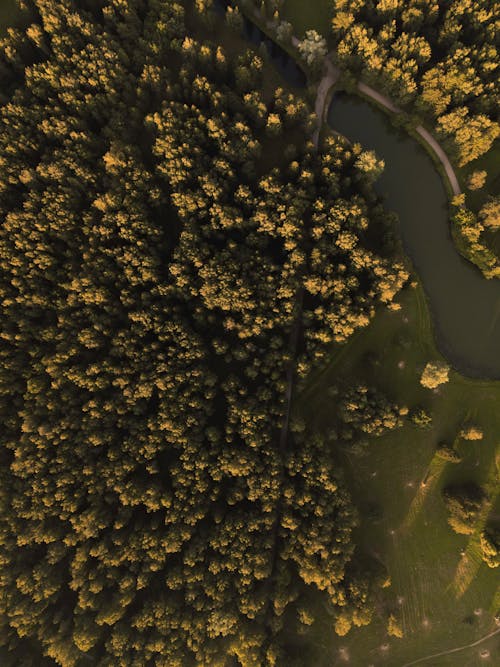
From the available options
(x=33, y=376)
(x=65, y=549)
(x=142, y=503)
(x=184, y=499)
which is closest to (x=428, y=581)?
(x=184, y=499)

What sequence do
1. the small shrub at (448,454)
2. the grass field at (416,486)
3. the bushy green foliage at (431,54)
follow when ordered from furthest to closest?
the grass field at (416,486)
the small shrub at (448,454)
the bushy green foliage at (431,54)

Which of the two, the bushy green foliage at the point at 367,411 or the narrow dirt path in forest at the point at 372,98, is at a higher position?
the narrow dirt path in forest at the point at 372,98

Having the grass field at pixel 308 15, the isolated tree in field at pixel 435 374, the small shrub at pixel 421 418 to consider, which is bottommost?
the small shrub at pixel 421 418

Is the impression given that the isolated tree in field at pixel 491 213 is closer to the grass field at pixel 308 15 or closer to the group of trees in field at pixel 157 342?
the group of trees in field at pixel 157 342

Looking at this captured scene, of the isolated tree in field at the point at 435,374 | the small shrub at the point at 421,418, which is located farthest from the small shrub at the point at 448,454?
the isolated tree in field at the point at 435,374

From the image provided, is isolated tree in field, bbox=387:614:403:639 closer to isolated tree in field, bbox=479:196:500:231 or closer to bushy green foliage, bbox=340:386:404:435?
bushy green foliage, bbox=340:386:404:435

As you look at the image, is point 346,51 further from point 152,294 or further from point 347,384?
point 347,384

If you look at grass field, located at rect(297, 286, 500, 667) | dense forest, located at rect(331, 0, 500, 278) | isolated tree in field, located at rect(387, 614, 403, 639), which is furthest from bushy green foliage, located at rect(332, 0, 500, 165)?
isolated tree in field, located at rect(387, 614, 403, 639)
